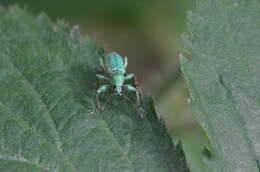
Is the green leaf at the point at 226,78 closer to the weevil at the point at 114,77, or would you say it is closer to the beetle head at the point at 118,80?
the weevil at the point at 114,77

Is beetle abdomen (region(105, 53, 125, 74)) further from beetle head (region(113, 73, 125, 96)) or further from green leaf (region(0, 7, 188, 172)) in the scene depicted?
green leaf (region(0, 7, 188, 172))

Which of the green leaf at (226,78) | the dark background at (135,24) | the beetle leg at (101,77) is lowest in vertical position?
the green leaf at (226,78)

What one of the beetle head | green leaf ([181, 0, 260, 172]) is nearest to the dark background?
the beetle head

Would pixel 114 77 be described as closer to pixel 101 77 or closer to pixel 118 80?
pixel 118 80

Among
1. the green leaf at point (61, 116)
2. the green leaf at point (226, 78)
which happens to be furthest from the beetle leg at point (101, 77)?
the green leaf at point (226, 78)

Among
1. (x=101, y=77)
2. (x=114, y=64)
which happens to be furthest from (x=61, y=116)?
(x=114, y=64)

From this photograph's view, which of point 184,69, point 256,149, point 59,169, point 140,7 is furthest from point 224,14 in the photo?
point 140,7
